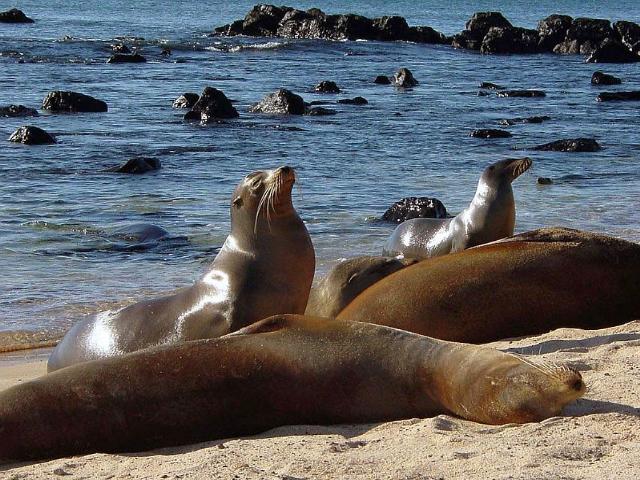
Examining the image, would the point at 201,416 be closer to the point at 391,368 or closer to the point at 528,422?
A: the point at 391,368

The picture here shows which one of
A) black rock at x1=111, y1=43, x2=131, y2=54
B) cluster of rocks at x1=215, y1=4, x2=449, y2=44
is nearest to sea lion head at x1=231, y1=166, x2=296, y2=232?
black rock at x1=111, y1=43, x2=131, y2=54

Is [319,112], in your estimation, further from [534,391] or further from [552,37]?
[552,37]

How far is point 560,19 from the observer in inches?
1921

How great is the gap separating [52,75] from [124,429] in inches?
1113

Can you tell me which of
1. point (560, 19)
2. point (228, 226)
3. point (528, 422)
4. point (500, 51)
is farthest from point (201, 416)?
point (560, 19)

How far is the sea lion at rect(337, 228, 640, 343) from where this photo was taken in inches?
261

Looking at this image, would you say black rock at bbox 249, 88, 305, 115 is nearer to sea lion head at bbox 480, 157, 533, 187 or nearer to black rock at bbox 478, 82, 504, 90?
black rock at bbox 478, 82, 504, 90

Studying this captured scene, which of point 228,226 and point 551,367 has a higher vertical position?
point 551,367

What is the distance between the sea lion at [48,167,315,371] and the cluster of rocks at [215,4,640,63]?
125ft

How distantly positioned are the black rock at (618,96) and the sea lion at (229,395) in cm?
2479

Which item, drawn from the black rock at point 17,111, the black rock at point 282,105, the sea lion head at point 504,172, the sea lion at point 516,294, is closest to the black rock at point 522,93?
the black rock at point 282,105

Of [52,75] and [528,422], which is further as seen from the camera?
[52,75]

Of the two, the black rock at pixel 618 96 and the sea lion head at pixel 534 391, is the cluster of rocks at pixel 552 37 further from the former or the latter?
the sea lion head at pixel 534 391

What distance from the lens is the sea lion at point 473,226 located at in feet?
33.4
